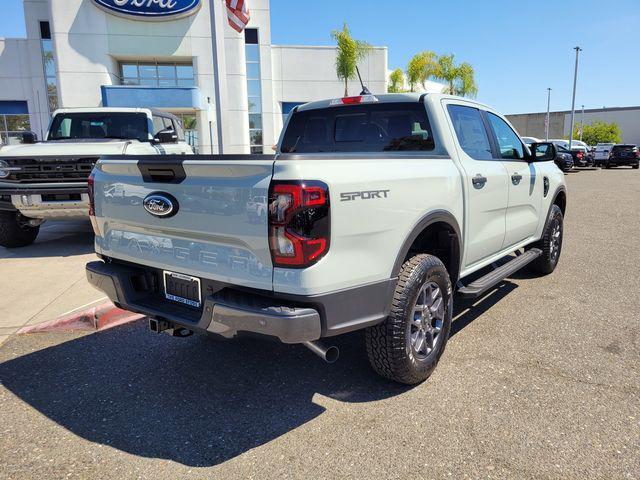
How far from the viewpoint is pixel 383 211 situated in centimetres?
282

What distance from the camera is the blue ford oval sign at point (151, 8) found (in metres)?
23.9

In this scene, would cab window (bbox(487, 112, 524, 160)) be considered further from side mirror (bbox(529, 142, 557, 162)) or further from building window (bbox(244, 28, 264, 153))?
building window (bbox(244, 28, 264, 153))

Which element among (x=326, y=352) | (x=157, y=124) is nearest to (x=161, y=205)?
(x=326, y=352)

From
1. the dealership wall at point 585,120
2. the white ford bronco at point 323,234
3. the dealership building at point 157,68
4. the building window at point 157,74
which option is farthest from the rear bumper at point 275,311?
the dealership wall at point 585,120

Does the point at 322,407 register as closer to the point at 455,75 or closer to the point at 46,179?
the point at 46,179

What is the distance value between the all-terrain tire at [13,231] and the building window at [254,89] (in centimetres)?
2053

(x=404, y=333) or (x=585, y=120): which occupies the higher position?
(x=585, y=120)

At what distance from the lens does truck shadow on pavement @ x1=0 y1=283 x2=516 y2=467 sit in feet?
9.25

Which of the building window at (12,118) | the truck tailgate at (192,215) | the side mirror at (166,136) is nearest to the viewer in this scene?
Answer: the truck tailgate at (192,215)

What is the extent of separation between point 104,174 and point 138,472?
188 centimetres

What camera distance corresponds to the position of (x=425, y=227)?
3217 mm

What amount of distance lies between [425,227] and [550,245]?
3438 mm

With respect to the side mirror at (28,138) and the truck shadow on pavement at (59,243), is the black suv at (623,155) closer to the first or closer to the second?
the truck shadow on pavement at (59,243)

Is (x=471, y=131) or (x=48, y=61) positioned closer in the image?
(x=471, y=131)
